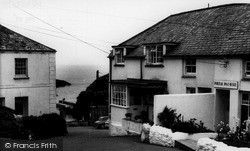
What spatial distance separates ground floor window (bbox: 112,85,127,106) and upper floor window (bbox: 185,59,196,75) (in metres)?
4.66

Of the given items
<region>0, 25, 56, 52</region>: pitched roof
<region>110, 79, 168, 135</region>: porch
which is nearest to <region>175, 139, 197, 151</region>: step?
<region>110, 79, 168, 135</region>: porch

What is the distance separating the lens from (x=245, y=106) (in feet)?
64.4

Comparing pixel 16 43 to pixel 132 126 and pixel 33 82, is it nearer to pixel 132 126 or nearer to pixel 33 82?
pixel 33 82

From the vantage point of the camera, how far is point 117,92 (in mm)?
26359

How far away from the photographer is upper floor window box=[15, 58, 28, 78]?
2670 cm

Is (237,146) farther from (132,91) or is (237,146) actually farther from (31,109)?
(31,109)

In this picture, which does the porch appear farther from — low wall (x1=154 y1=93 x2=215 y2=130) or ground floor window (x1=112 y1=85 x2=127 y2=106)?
low wall (x1=154 y1=93 x2=215 y2=130)

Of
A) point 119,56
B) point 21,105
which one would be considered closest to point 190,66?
point 119,56

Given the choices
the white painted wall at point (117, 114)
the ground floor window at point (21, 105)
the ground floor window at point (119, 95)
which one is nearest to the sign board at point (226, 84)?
the ground floor window at point (119, 95)

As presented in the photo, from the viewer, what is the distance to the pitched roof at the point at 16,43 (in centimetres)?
2627

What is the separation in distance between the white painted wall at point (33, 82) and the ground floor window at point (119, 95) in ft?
16.2

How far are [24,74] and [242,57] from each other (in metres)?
15.8

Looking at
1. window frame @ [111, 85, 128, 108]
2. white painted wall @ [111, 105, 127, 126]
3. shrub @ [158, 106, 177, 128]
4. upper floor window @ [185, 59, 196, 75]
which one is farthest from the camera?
white painted wall @ [111, 105, 127, 126]

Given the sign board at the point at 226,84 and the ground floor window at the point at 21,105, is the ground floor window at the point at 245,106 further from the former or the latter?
the ground floor window at the point at 21,105
